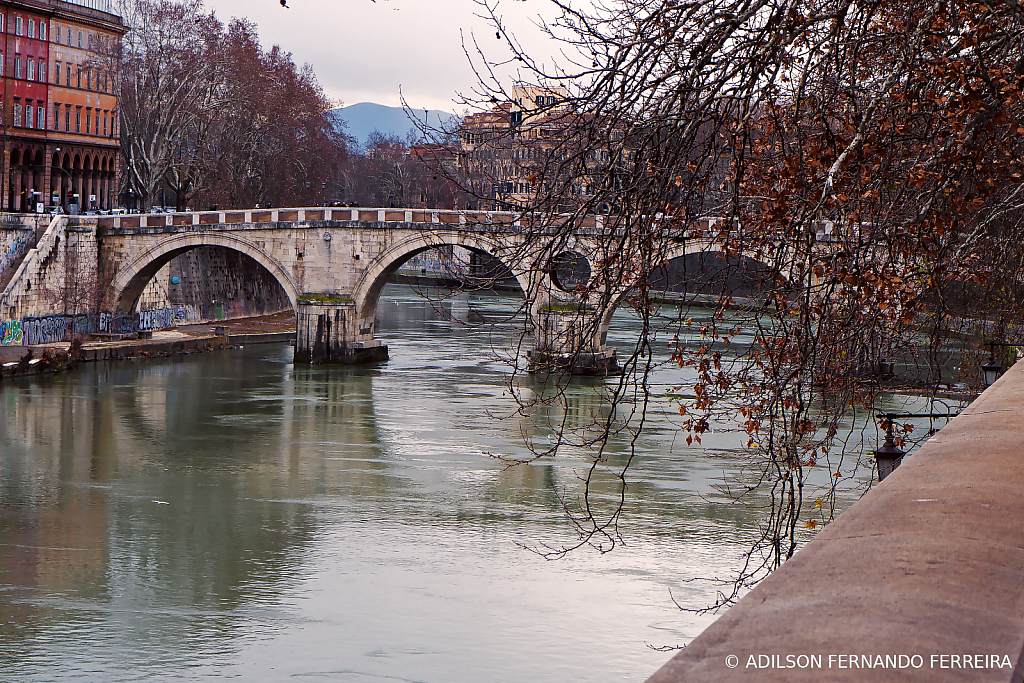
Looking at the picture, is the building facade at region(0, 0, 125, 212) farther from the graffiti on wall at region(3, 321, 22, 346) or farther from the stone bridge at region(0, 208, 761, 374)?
the graffiti on wall at region(3, 321, 22, 346)

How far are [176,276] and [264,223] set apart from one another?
14.9 ft

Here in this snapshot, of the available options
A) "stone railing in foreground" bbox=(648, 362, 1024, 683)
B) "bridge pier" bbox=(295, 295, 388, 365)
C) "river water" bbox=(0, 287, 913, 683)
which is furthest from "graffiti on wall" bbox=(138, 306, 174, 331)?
"stone railing in foreground" bbox=(648, 362, 1024, 683)

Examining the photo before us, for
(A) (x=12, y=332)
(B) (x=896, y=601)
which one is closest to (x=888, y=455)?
(B) (x=896, y=601)

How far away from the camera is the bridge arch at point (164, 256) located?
2995 centimetres

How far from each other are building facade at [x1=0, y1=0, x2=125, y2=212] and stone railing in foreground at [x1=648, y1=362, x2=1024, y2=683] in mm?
36835

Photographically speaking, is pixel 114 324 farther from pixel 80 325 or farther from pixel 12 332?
pixel 12 332

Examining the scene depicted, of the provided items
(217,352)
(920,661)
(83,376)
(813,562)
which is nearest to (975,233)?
(813,562)

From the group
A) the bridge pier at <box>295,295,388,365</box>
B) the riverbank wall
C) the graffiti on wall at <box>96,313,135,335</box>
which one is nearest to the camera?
the riverbank wall

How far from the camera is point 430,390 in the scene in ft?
77.1

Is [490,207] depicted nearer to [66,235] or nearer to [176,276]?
[66,235]

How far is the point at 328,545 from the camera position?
40.7 feet

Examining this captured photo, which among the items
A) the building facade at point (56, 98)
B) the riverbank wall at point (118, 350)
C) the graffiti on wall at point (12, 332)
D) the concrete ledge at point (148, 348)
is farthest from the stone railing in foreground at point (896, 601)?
the building facade at point (56, 98)

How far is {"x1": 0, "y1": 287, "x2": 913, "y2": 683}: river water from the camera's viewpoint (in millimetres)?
9359

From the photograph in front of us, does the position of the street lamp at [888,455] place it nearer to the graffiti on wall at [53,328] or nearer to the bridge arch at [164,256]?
the graffiti on wall at [53,328]
